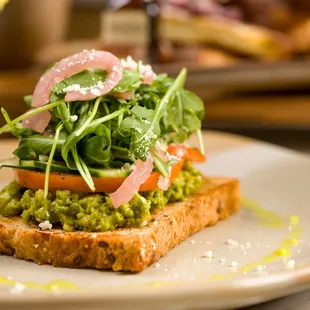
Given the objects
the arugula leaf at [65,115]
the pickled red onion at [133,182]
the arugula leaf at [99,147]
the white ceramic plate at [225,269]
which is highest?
the arugula leaf at [65,115]

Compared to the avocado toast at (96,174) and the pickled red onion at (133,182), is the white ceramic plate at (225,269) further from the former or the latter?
the pickled red onion at (133,182)

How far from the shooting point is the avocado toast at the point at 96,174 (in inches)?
83.0

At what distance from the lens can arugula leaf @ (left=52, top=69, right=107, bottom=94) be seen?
229cm

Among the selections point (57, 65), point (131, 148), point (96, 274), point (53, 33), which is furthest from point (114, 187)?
point (53, 33)

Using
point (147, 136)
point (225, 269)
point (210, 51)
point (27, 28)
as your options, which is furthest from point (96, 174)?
point (27, 28)

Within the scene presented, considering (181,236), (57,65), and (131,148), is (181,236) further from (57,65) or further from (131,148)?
(57,65)

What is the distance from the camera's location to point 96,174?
2.19m

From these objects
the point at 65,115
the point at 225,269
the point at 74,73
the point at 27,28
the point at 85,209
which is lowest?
the point at 225,269

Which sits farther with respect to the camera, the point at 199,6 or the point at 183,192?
the point at 199,6

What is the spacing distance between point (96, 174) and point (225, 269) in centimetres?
51

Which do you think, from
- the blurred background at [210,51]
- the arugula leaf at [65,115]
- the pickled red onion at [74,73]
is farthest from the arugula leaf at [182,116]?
the blurred background at [210,51]

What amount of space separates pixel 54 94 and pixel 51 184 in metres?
0.31

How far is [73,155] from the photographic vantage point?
86.2 inches

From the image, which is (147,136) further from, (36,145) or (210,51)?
(210,51)
